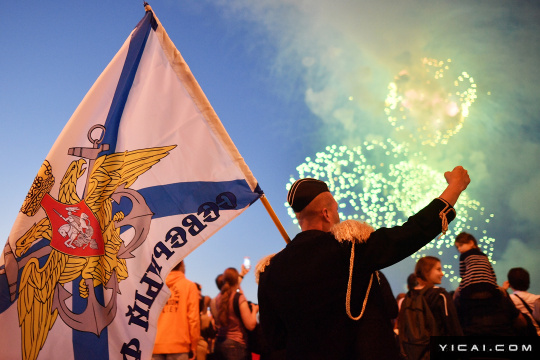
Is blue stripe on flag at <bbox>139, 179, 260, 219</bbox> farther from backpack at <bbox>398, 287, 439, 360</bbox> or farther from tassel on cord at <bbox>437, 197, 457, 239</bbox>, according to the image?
backpack at <bbox>398, 287, 439, 360</bbox>

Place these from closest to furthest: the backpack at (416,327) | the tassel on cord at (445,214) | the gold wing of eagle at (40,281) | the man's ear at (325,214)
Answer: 1. the tassel on cord at (445,214)
2. the man's ear at (325,214)
3. the gold wing of eagle at (40,281)
4. the backpack at (416,327)

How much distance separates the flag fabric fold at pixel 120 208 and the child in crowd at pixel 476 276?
4.03 m

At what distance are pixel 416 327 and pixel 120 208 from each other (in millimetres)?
4012

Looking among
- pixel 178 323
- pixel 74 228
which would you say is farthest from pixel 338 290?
pixel 178 323

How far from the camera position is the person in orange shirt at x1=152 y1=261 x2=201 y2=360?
6531mm

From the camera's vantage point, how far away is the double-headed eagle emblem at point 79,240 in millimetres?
3635

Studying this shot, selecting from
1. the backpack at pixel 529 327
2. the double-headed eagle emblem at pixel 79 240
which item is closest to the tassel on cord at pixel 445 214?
the double-headed eagle emblem at pixel 79 240

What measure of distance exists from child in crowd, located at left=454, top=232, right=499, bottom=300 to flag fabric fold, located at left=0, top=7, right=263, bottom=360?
4027 millimetres

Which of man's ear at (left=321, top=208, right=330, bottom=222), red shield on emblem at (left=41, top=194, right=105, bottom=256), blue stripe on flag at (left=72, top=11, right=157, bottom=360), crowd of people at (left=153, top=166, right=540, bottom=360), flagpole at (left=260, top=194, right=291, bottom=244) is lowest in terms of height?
crowd of people at (left=153, top=166, right=540, bottom=360)

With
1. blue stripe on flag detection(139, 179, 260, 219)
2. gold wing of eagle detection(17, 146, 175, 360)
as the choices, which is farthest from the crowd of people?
gold wing of eagle detection(17, 146, 175, 360)

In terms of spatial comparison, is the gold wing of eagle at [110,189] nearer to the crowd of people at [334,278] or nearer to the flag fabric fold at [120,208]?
the flag fabric fold at [120,208]

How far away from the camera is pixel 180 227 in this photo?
3863 mm

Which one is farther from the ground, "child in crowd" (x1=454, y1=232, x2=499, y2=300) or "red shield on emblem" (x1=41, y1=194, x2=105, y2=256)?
"red shield on emblem" (x1=41, y1=194, x2=105, y2=256)

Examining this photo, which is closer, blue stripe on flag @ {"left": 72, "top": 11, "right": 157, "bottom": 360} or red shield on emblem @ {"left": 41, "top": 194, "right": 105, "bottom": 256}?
blue stripe on flag @ {"left": 72, "top": 11, "right": 157, "bottom": 360}
